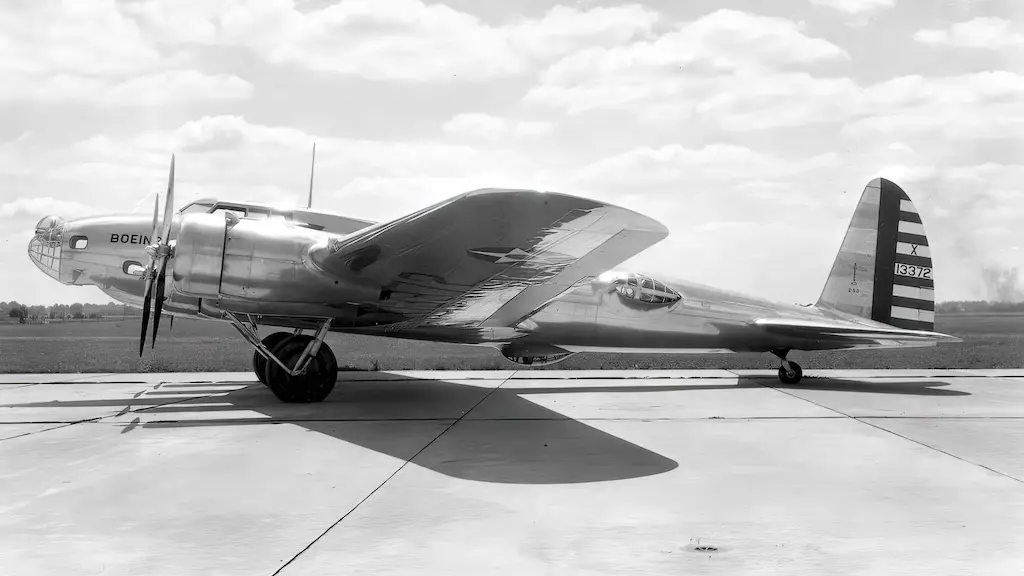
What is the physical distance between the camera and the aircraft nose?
34.0 feet

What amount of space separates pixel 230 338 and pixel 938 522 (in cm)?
2039

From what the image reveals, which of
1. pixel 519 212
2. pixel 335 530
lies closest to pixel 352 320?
pixel 519 212

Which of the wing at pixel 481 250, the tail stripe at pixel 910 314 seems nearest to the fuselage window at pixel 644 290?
the wing at pixel 481 250

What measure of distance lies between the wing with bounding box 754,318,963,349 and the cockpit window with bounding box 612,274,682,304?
78.5 inches

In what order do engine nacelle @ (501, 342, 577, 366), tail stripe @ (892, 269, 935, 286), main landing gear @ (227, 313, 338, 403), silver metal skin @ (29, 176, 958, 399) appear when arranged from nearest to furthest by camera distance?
silver metal skin @ (29, 176, 958, 399) → main landing gear @ (227, 313, 338, 403) → engine nacelle @ (501, 342, 577, 366) → tail stripe @ (892, 269, 935, 286)

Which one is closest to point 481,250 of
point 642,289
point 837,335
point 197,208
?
point 197,208

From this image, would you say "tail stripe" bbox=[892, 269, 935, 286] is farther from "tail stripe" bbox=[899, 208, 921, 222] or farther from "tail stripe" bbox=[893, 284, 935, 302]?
"tail stripe" bbox=[899, 208, 921, 222]

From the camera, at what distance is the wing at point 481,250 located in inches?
252

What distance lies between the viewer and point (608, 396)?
11.5 meters

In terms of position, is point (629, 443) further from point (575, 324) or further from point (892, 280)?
point (892, 280)

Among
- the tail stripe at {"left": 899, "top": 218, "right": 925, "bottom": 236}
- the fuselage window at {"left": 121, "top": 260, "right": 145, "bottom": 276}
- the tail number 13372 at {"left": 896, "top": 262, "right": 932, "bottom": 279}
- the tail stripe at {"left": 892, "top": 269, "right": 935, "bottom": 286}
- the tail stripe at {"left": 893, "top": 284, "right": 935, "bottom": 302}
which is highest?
the tail stripe at {"left": 899, "top": 218, "right": 925, "bottom": 236}

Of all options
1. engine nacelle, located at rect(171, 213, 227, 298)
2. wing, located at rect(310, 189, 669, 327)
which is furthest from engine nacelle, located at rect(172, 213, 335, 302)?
wing, located at rect(310, 189, 669, 327)

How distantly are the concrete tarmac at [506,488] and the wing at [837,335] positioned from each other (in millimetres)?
3222

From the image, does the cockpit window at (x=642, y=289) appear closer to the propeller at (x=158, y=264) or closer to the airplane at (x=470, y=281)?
the airplane at (x=470, y=281)
